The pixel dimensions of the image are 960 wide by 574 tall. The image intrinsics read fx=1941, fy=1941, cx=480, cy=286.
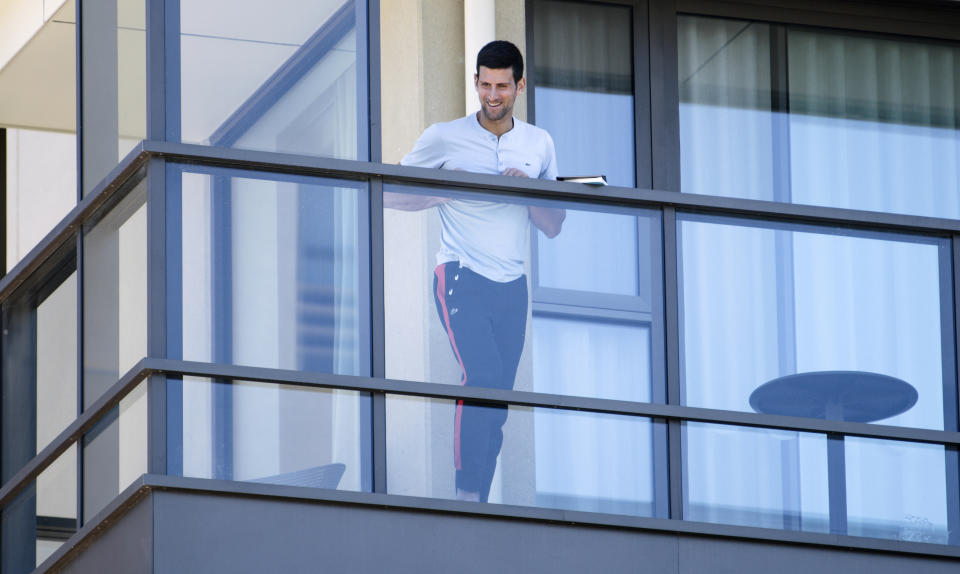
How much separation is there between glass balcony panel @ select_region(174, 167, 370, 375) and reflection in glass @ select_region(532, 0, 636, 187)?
2.51 meters

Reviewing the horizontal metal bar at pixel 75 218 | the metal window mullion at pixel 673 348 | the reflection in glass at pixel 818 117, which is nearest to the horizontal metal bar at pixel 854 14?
the reflection in glass at pixel 818 117

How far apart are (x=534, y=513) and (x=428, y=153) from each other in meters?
1.48

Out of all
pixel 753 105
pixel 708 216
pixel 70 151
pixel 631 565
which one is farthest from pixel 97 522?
pixel 70 151

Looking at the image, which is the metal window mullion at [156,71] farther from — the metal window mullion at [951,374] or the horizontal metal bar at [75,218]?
the metal window mullion at [951,374]

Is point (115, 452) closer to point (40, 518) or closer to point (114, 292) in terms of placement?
point (114, 292)

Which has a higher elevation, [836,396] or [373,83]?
[373,83]

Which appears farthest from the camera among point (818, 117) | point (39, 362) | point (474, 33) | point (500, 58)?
point (818, 117)

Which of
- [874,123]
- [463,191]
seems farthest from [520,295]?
[874,123]

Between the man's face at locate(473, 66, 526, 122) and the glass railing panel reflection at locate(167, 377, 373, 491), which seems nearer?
the glass railing panel reflection at locate(167, 377, 373, 491)

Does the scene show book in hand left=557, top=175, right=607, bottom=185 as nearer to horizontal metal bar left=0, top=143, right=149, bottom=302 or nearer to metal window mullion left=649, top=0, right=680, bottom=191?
horizontal metal bar left=0, top=143, right=149, bottom=302

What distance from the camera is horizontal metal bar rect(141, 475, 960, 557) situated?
22.4 ft

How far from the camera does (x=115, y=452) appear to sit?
7.18m

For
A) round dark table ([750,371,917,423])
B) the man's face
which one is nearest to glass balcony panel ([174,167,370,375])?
the man's face

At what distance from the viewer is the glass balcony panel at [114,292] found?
710 cm
